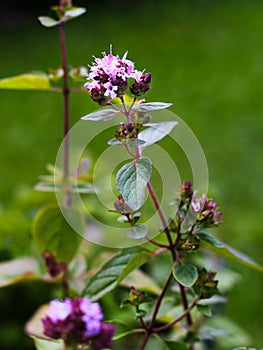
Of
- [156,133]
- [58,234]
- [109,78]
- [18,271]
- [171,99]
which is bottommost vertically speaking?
[171,99]

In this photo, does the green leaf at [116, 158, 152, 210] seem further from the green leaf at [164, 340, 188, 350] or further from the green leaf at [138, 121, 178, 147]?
the green leaf at [164, 340, 188, 350]

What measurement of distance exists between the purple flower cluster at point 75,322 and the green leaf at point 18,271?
1.50ft

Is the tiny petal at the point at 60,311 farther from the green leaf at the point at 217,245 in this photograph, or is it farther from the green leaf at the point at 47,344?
the green leaf at the point at 217,245

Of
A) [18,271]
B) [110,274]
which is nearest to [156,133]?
[110,274]

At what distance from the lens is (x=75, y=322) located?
0.80 meters

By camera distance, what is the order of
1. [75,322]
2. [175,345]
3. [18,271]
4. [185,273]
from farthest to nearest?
1. [18,271]
2. [175,345]
3. [185,273]
4. [75,322]

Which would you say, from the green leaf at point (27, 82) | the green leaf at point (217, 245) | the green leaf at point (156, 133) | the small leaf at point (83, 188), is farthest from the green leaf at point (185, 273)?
the green leaf at point (27, 82)

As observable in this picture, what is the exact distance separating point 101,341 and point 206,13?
15.7 feet

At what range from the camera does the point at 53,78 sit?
1220 mm

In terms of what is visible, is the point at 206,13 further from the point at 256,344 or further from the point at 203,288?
the point at 203,288

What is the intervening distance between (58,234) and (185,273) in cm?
40

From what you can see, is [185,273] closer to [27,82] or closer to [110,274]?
[110,274]

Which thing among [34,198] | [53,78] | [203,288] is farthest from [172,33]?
[203,288]

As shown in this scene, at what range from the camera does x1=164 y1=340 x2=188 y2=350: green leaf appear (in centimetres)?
100
